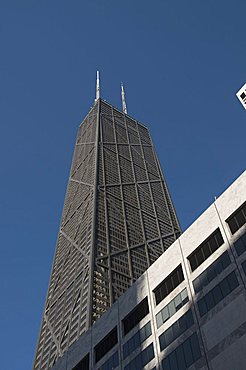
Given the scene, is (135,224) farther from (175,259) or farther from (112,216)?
(175,259)

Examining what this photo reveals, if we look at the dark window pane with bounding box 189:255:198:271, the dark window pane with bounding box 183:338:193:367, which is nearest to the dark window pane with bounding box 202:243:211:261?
the dark window pane with bounding box 189:255:198:271

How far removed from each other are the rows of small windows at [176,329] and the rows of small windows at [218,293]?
61.8 inches

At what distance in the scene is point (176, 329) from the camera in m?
42.0

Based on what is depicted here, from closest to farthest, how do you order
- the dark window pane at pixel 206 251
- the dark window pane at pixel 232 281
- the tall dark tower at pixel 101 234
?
the dark window pane at pixel 232 281, the dark window pane at pixel 206 251, the tall dark tower at pixel 101 234

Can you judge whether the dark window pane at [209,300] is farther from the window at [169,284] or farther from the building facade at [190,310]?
the window at [169,284]

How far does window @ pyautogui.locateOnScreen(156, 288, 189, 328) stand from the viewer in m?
43.5

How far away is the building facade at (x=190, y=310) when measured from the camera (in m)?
37.3

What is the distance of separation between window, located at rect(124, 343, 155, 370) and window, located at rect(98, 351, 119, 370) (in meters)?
2.38

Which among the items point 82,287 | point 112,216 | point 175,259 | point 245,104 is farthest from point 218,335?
point 112,216

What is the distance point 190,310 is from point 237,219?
9.27 meters

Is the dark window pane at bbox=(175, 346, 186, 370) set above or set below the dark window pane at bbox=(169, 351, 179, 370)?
above

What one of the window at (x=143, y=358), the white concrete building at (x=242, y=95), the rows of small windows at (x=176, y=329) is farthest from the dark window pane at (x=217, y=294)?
the white concrete building at (x=242, y=95)

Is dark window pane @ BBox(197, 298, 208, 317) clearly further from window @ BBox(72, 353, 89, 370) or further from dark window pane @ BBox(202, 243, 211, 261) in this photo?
window @ BBox(72, 353, 89, 370)

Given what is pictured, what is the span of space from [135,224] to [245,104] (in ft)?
206
